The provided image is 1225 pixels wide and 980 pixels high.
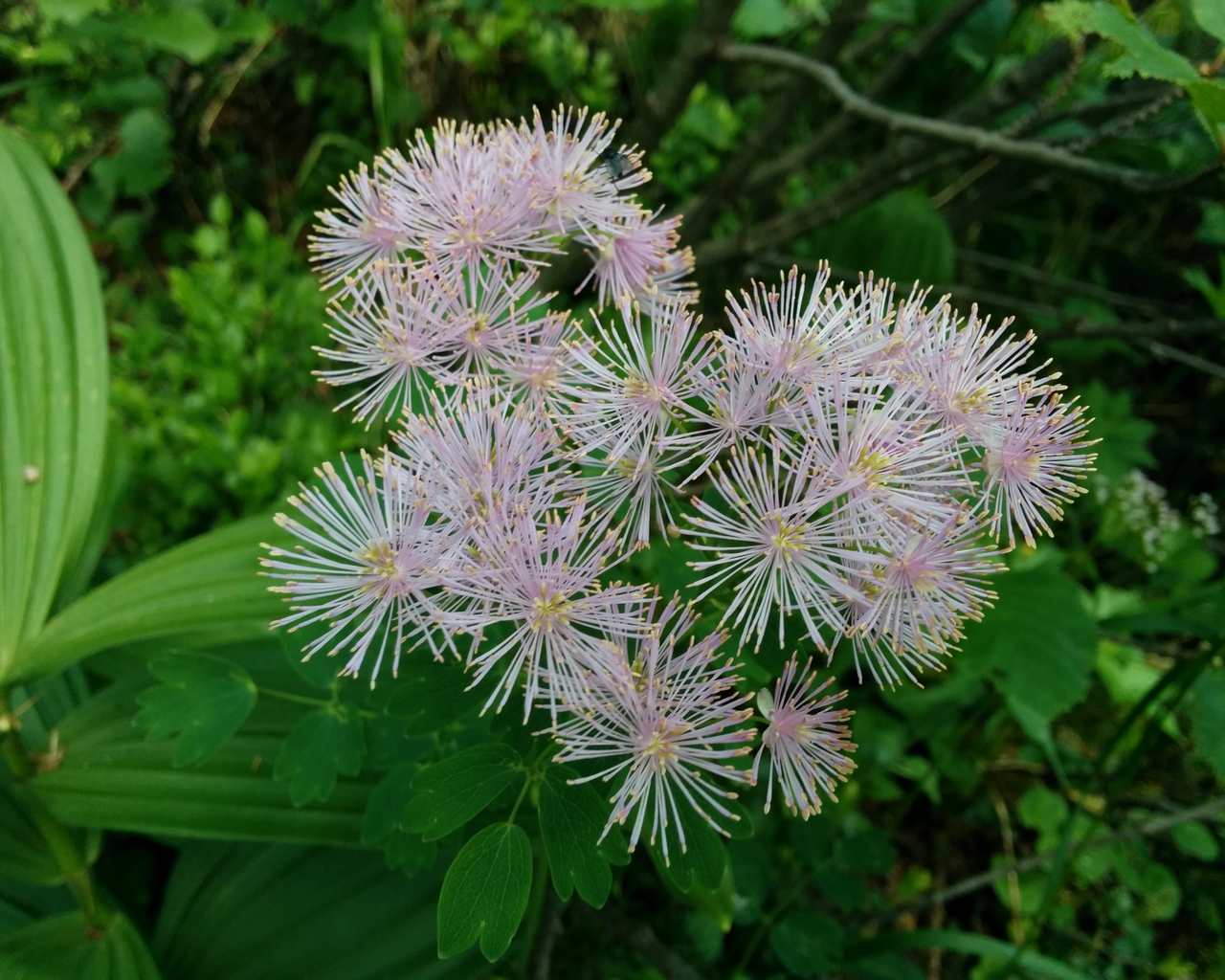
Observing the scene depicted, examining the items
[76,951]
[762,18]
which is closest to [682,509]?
[76,951]

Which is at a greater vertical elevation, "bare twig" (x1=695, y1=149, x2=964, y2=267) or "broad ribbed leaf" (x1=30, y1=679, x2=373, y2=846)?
"bare twig" (x1=695, y1=149, x2=964, y2=267)

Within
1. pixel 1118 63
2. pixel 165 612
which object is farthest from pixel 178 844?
pixel 1118 63

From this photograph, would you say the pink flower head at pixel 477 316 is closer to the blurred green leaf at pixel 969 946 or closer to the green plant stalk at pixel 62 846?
the green plant stalk at pixel 62 846

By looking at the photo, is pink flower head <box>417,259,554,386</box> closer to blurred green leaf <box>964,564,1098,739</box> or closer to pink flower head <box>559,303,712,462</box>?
pink flower head <box>559,303,712,462</box>

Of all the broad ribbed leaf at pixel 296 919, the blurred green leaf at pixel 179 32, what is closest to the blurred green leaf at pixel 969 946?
the broad ribbed leaf at pixel 296 919

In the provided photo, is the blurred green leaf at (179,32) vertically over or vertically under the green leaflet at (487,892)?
over

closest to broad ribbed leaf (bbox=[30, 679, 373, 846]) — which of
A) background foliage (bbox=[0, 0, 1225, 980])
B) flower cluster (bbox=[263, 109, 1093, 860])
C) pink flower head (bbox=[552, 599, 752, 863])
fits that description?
background foliage (bbox=[0, 0, 1225, 980])
